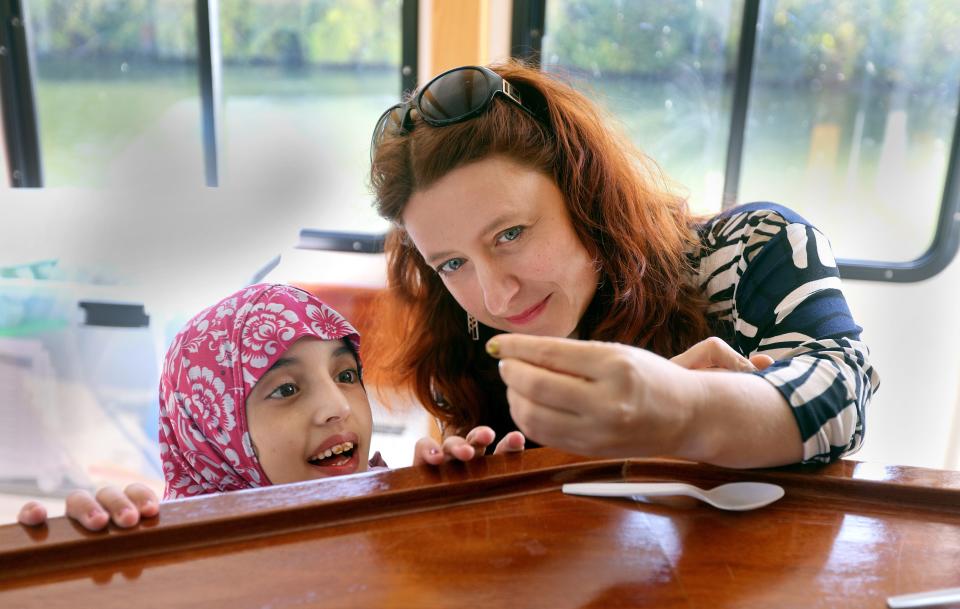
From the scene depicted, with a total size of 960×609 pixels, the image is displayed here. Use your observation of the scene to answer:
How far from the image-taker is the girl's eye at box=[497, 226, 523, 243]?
51.9 inches

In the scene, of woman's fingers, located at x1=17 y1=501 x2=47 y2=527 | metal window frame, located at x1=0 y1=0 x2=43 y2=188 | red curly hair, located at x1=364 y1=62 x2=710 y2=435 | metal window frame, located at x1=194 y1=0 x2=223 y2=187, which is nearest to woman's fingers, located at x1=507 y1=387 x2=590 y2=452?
woman's fingers, located at x1=17 y1=501 x2=47 y2=527

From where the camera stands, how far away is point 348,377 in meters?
1.52

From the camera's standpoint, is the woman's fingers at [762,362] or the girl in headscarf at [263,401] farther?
the girl in headscarf at [263,401]

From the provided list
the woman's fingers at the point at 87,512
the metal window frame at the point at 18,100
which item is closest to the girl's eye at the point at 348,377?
the woman's fingers at the point at 87,512

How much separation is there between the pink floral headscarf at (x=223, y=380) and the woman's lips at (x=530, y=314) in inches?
13.5

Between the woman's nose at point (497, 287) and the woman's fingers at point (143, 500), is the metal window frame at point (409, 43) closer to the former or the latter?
the woman's nose at point (497, 287)

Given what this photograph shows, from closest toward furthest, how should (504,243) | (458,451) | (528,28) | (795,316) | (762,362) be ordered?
(458,451)
(762,362)
(795,316)
(504,243)
(528,28)

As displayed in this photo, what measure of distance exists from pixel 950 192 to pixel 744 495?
274 cm

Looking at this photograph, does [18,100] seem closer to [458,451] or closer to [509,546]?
[458,451]

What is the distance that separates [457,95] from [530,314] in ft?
1.38

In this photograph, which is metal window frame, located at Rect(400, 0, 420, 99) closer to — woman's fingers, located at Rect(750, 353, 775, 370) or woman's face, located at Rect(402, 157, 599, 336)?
woman's face, located at Rect(402, 157, 599, 336)

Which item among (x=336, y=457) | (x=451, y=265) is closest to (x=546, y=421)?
(x=451, y=265)

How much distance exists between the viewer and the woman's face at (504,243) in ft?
4.25

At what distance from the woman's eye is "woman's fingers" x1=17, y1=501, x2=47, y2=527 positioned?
76 cm
